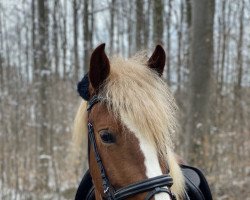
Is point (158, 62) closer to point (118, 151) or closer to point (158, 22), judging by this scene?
point (118, 151)

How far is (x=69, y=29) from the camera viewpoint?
11656mm

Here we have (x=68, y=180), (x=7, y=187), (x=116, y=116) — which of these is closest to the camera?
(x=116, y=116)

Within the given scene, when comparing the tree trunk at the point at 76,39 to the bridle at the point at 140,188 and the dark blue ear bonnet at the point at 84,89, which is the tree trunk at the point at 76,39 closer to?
the dark blue ear bonnet at the point at 84,89

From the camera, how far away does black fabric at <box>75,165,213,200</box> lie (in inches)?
119

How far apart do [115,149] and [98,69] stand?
52 centimetres

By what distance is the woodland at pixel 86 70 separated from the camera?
7254 mm

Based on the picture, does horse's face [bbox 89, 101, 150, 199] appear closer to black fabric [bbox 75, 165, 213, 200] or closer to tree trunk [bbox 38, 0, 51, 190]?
black fabric [bbox 75, 165, 213, 200]

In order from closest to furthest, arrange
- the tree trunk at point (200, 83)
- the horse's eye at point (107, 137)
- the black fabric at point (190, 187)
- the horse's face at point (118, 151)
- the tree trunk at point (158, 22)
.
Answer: the horse's face at point (118, 151), the horse's eye at point (107, 137), the black fabric at point (190, 187), the tree trunk at point (200, 83), the tree trunk at point (158, 22)

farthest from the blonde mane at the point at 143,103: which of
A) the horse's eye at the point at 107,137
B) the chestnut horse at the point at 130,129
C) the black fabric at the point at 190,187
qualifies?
the black fabric at the point at 190,187

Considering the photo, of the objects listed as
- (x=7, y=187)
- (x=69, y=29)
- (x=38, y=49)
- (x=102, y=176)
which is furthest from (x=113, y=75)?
(x=69, y=29)

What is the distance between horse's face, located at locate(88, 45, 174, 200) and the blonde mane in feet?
0.14

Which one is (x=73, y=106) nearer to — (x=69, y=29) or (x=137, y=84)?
(x=69, y=29)

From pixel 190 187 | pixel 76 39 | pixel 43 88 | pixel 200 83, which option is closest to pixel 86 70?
pixel 43 88

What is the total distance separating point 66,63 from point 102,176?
354 inches
